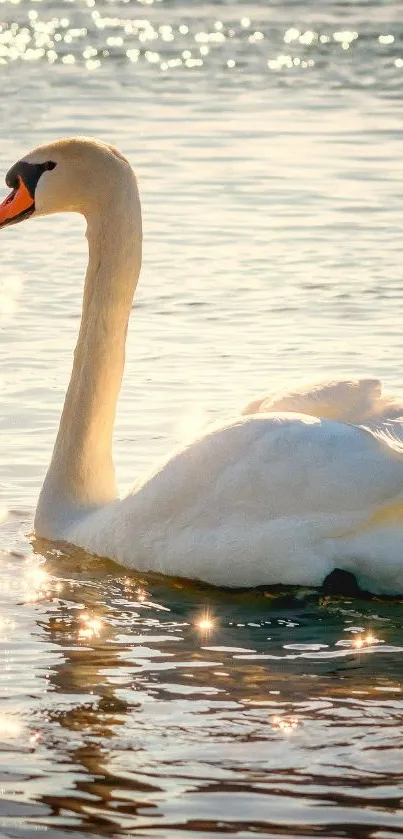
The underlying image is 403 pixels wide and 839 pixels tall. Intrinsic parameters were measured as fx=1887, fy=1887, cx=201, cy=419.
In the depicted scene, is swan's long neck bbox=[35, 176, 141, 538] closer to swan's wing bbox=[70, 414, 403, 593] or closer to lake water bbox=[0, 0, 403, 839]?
lake water bbox=[0, 0, 403, 839]

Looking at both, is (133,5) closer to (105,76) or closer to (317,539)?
(105,76)

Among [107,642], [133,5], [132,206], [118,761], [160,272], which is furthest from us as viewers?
[133,5]

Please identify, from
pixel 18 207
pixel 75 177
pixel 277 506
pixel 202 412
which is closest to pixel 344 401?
pixel 277 506

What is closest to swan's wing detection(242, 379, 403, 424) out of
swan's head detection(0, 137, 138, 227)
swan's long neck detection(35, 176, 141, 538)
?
swan's long neck detection(35, 176, 141, 538)

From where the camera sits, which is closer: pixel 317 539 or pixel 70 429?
pixel 317 539

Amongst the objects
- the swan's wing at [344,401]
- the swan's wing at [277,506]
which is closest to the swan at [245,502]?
the swan's wing at [277,506]

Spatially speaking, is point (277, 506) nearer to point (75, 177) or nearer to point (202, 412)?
point (75, 177)

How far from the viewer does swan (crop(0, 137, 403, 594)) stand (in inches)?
298

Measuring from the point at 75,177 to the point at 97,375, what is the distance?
966mm

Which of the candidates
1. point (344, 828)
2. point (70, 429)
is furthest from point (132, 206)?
point (344, 828)

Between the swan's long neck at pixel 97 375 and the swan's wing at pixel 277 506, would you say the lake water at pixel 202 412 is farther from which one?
the swan's long neck at pixel 97 375

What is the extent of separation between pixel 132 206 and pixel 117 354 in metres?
0.74

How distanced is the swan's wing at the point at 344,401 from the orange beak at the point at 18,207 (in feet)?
5.87

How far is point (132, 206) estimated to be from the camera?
9.03m
